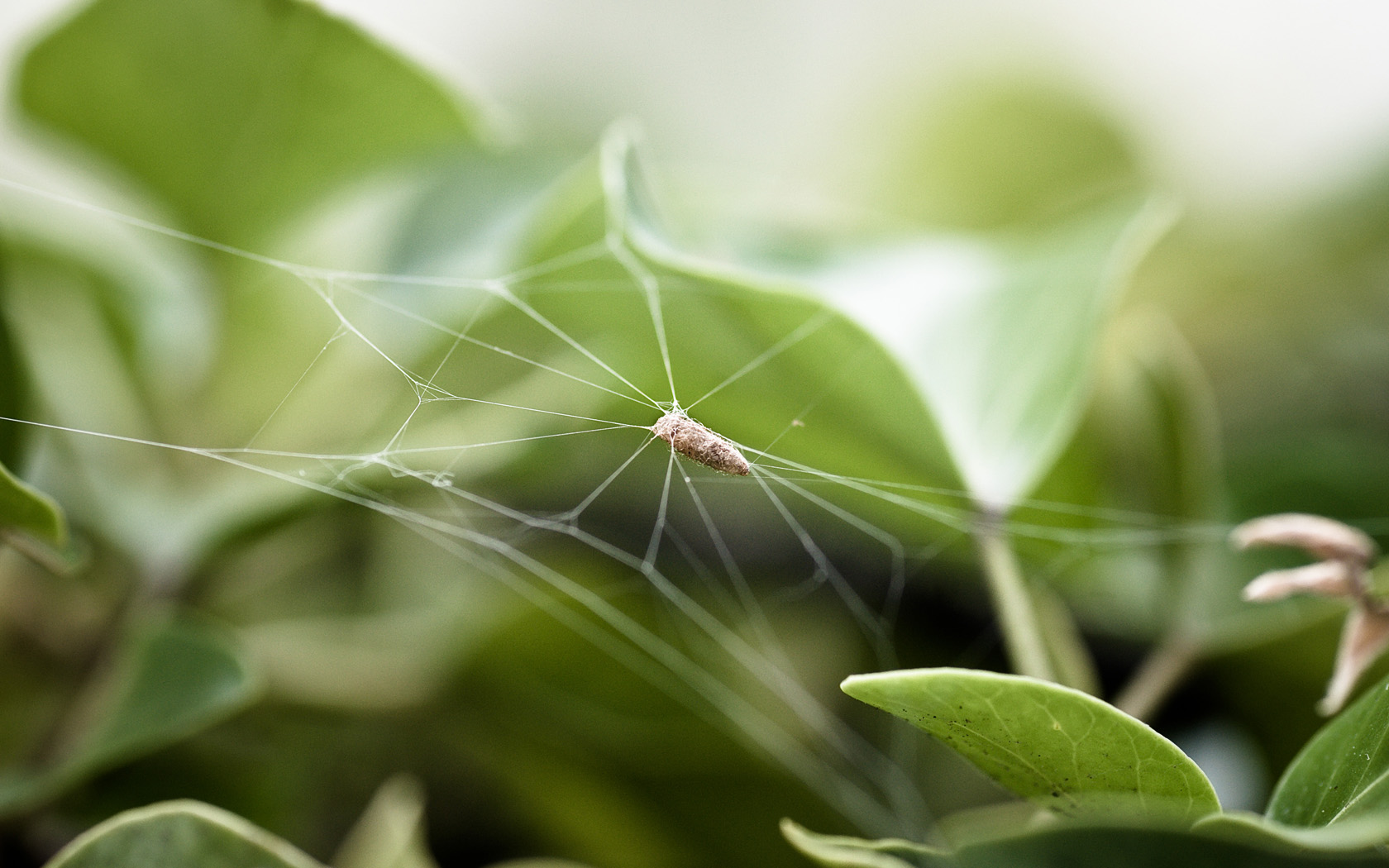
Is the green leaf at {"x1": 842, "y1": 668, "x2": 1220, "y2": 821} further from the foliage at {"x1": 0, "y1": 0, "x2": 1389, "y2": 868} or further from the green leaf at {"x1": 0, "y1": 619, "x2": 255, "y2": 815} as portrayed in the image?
the green leaf at {"x1": 0, "y1": 619, "x2": 255, "y2": 815}

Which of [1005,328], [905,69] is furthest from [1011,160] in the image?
[1005,328]

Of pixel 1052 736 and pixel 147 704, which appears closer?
pixel 1052 736

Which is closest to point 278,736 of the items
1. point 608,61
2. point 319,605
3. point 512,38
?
point 319,605

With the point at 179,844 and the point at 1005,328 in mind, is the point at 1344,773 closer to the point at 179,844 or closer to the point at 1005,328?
the point at 1005,328

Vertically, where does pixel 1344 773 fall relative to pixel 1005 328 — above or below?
below

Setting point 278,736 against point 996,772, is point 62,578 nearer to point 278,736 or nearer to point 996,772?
point 278,736

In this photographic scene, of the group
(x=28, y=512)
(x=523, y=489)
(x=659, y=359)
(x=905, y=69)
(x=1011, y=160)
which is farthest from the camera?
(x=905, y=69)

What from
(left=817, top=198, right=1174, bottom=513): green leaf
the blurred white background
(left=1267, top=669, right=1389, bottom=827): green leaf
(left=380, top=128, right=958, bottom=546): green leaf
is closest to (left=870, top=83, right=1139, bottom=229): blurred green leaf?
the blurred white background

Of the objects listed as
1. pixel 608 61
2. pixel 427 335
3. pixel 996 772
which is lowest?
pixel 996 772

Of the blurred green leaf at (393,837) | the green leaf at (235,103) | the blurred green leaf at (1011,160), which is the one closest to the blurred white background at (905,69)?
the blurred green leaf at (1011,160)
